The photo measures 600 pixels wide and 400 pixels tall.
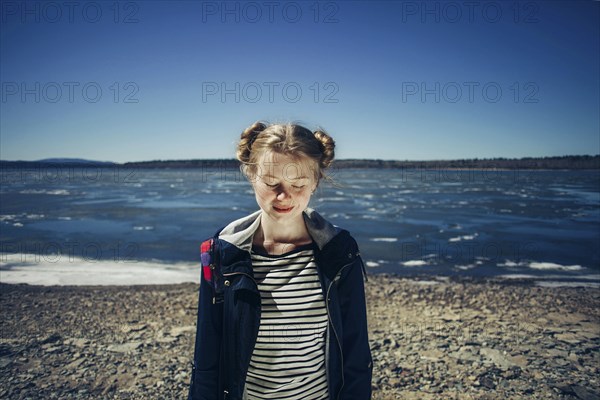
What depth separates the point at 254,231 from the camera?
5.74ft

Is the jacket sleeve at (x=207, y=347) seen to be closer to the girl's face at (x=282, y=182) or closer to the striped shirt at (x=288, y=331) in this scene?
the striped shirt at (x=288, y=331)

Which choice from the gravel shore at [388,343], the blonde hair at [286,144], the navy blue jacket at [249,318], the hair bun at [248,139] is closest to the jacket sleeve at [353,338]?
the navy blue jacket at [249,318]

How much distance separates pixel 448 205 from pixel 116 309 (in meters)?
25.0

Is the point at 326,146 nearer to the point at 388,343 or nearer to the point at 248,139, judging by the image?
the point at 248,139

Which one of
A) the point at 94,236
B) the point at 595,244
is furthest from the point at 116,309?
the point at 595,244

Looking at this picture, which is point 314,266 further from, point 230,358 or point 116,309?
point 116,309

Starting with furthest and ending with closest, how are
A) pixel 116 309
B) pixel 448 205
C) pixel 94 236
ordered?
pixel 448 205
pixel 94 236
pixel 116 309

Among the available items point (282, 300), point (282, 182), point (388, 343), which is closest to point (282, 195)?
point (282, 182)

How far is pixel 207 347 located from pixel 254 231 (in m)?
0.57

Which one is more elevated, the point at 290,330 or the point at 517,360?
the point at 290,330

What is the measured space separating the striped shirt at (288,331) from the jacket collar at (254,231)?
0.33 ft

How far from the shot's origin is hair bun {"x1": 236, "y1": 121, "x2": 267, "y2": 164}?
179cm

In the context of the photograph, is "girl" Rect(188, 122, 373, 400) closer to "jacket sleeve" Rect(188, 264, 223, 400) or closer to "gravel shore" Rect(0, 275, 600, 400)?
"jacket sleeve" Rect(188, 264, 223, 400)

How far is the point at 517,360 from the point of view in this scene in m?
4.43
